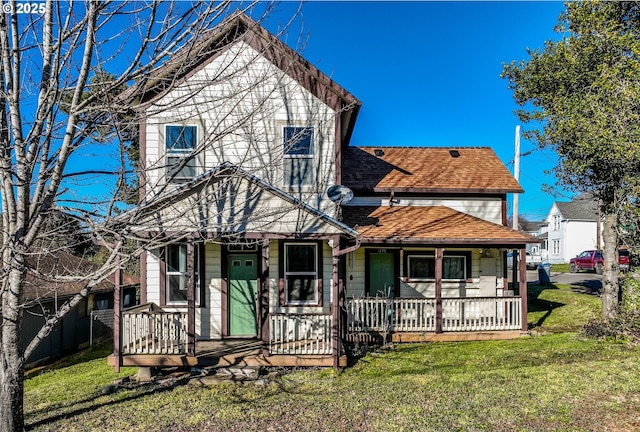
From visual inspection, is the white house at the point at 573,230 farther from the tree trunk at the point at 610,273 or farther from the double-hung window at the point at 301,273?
the double-hung window at the point at 301,273

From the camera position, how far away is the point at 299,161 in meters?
10.7

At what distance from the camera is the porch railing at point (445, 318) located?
35.7 ft

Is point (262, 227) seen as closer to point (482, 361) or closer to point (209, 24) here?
point (209, 24)

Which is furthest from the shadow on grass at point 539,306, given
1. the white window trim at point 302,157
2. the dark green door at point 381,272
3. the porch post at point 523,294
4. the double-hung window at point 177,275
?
the double-hung window at point 177,275

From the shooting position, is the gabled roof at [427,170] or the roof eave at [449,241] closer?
the roof eave at [449,241]

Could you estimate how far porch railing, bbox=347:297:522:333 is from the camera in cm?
1088

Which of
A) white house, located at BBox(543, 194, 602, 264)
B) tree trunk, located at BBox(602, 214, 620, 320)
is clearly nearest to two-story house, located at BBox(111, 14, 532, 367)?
tree trunk, located at BBox(602, 214, 620, 320)

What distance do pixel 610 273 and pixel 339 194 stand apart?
27.3 ft

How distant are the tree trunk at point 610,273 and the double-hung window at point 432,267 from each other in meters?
3.90

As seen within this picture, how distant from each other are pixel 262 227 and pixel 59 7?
4949 millimetres

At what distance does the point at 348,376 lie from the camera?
8.18 metres

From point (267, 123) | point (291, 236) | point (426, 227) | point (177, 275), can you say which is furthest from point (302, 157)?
point (177, 275)

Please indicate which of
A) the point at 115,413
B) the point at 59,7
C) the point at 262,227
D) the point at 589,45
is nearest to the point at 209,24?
the point at 59,7

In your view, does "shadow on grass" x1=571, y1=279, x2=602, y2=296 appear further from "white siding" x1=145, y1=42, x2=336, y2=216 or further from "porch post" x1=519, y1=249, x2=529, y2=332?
"white siding" x1=145, y1=42, x2=336, y2=216
